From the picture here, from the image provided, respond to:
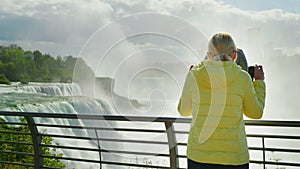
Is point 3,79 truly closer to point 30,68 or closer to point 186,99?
point 30,68

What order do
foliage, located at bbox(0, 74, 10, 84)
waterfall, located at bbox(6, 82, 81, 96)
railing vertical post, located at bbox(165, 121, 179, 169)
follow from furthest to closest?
foliage, located at bbox(0, 74, 10, 84) → waterfall, located at bbox(6, 82, 81, 96) → railing vertical post, located at bbox(165, 121, 179, 169)

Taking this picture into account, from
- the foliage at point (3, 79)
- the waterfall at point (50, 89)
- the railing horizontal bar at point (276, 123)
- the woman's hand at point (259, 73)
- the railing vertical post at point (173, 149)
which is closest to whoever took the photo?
the woman's hand at point (259, 73)

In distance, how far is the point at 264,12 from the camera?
25359 millimetres

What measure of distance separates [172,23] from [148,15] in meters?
0.28

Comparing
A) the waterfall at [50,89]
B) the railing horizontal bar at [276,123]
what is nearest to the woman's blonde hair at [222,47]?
the railing horizontal bar at [276,123]

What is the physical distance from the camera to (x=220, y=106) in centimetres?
186

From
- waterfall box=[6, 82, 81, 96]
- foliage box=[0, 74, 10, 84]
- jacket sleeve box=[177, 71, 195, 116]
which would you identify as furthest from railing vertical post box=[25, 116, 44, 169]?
foliage box=[0, 74, 10, 84]

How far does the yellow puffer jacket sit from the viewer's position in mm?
1849

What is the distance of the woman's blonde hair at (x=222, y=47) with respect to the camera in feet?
A: 6.25

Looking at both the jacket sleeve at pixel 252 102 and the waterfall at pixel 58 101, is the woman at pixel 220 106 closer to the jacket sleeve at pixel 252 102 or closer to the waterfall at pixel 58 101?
the jacket sleeve at pixel 252 102

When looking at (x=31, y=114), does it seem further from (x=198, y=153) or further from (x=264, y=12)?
(x=264, y=12)

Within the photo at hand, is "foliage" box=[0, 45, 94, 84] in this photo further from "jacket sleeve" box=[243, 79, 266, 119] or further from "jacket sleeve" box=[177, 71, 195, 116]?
"jacket sleeve" box=[243, 79, 266, 119]

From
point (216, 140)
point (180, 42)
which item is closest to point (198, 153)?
point (216, 140)

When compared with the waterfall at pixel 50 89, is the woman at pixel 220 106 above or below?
below
